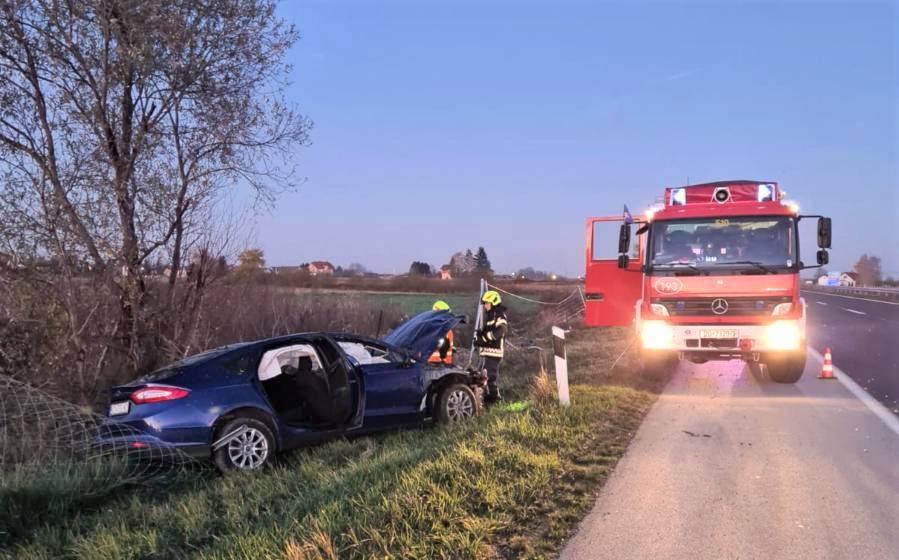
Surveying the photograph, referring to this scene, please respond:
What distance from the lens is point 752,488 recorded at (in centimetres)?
455

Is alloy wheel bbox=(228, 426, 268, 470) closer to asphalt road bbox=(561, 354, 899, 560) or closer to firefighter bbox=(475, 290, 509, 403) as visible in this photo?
asphalt road bbox=(561, 354, 899, 560)

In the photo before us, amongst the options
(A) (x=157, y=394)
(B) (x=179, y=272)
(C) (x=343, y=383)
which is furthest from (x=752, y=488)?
(B) (x=179, y=272)

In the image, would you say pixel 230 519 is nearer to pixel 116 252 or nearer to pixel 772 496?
pixel 772 496

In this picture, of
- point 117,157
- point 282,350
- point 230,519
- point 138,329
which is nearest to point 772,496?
point 230,519

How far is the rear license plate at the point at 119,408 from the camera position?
17.7 feet

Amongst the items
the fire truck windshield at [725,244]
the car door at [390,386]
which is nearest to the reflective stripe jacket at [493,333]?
the car door at [390,386]

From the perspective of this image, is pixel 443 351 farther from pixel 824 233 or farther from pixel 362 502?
pixel 824 233

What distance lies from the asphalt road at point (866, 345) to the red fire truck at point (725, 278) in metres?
1.33

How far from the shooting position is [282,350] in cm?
652

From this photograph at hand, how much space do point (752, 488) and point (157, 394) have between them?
5.01 m

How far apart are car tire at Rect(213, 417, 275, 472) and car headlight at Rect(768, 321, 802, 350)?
6.95 meters

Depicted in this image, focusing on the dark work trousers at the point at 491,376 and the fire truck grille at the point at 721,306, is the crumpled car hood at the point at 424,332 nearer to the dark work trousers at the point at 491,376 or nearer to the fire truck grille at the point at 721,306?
the dark work trousers at the point at 491,376

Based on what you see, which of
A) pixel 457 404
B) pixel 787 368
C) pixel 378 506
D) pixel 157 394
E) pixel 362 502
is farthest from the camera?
pixel 787 368

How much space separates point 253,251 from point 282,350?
4.40m
